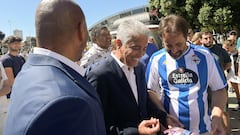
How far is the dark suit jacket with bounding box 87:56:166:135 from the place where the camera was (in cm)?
220

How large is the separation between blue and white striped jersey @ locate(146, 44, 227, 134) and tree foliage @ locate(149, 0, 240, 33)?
21.2 m

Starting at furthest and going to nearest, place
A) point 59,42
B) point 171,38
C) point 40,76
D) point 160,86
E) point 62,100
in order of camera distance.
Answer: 1. point 160,86
2. point 171,38
3. point 59,42
4. point 40,76
5. point 62,100

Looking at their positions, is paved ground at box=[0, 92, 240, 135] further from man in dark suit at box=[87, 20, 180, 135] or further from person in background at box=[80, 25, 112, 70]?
man in dark suit at box=[87, 20, 180, 135]

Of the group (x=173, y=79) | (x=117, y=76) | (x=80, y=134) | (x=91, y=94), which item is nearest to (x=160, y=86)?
(x=173, y=79)

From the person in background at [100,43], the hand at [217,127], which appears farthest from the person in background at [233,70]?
the hand at [217,127]

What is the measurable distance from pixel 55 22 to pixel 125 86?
980mm

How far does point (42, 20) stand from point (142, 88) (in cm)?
→ 120

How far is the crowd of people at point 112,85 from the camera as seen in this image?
1.19 meters

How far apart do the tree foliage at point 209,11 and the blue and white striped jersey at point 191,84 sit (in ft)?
69.5

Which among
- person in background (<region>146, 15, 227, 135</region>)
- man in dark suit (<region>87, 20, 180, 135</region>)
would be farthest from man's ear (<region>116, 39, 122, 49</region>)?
person in background (<region>146, 15, 227, 135</region>)

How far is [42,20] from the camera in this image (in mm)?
1409

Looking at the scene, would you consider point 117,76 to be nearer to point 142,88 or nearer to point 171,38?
point 142,88

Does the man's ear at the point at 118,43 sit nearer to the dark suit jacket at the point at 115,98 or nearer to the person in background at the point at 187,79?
the dark suit jacket at the point at 115,98

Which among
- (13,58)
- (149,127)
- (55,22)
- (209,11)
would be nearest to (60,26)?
(55,22)
